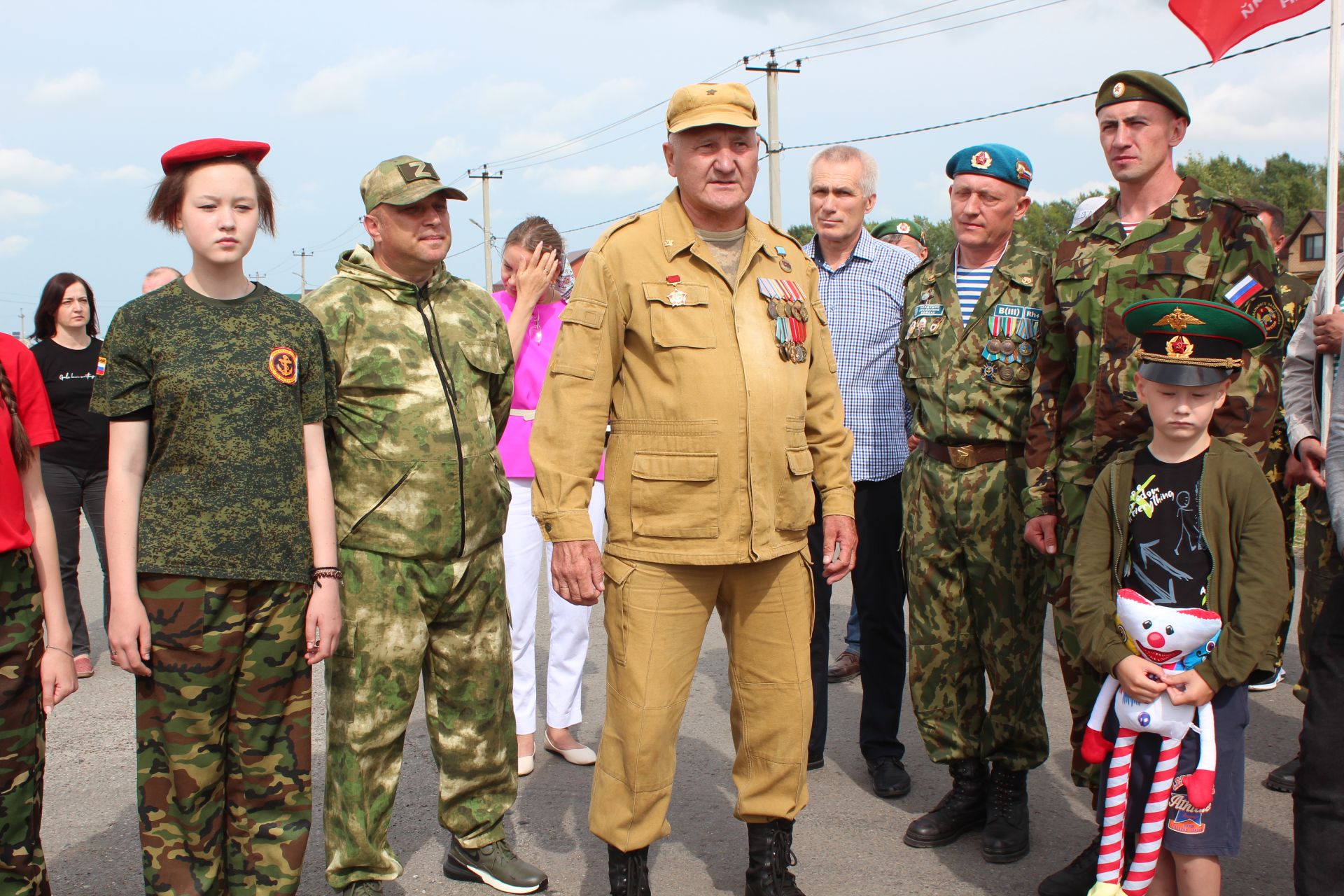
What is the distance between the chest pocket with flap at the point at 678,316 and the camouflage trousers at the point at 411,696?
1.01 metres

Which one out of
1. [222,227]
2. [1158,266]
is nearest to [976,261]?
[1158,266]

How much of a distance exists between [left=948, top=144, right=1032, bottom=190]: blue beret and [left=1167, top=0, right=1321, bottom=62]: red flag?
775 mm

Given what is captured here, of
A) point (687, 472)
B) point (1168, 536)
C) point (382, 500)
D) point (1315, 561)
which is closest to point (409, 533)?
point (382, 500)

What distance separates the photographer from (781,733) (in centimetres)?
326

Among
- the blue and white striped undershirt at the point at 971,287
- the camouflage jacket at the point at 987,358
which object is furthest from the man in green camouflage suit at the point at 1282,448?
the blue and white striped undershirt at the point at 971,287

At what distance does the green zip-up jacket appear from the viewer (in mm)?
2711

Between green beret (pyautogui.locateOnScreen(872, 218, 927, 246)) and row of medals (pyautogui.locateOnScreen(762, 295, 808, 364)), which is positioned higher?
green beret (pyautogui.locateOnScreen(872, 218, 927, 246))

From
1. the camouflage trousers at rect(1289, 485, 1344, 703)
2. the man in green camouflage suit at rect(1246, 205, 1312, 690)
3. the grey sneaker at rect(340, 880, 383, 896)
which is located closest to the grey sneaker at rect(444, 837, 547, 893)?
the grey sneaker at rect(340, 880, 383, 896)

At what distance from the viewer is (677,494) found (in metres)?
3.06

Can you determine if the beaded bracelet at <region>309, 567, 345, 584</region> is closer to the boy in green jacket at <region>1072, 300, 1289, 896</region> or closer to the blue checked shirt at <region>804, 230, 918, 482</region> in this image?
the boy in green jacket at <region>1072, 300, 1289, 896</region>

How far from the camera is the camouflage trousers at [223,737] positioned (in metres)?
2.78

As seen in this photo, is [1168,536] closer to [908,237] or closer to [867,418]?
[867,418]

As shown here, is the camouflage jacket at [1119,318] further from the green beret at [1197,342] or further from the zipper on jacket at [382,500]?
the zipper on jacket at [382,500]

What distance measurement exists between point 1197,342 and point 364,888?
9.38ft
